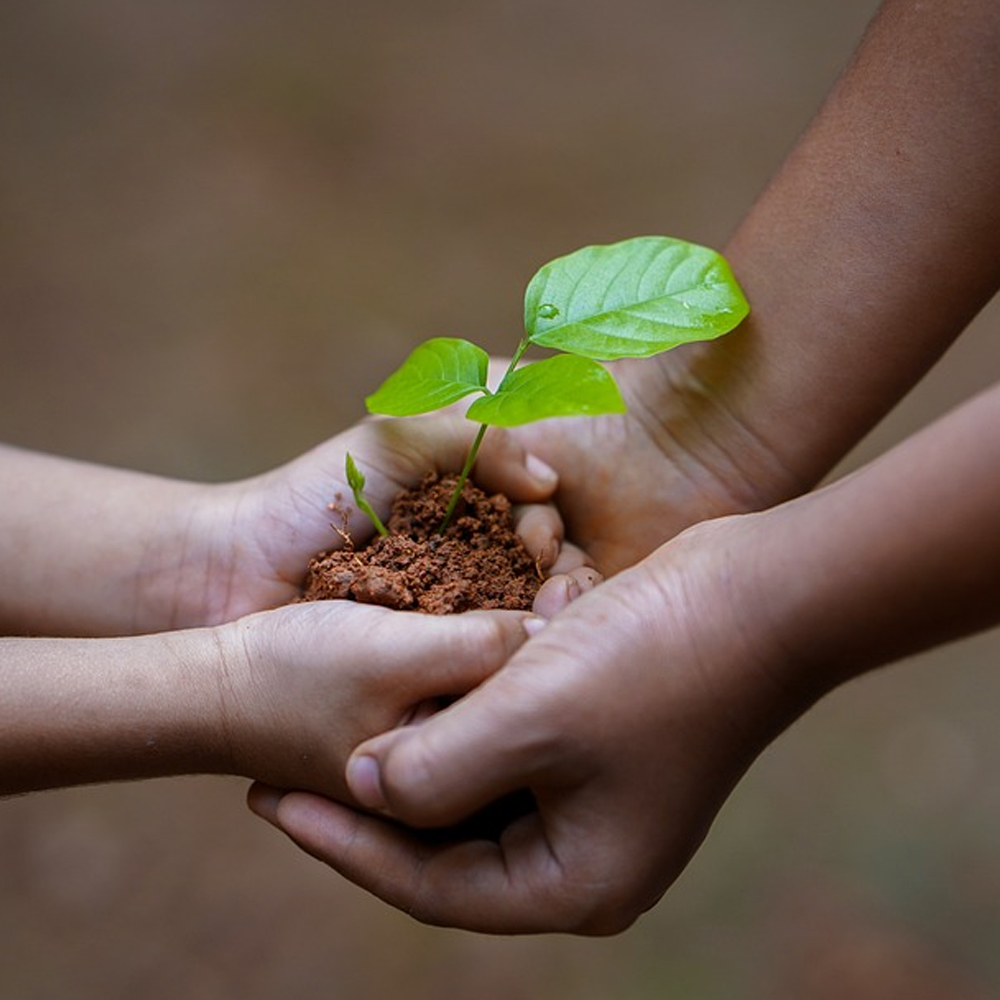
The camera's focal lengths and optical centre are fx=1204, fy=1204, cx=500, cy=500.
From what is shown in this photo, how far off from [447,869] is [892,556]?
1.22 ft

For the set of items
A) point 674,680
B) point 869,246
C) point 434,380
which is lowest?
point 674,680

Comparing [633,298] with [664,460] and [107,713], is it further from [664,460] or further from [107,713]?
[107,713]

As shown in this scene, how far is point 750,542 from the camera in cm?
76

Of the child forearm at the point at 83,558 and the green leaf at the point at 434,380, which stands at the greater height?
the green leaf at the point at 434,380

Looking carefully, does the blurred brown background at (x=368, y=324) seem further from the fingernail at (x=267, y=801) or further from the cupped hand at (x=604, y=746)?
the cupped hand at (x=604, y=746)

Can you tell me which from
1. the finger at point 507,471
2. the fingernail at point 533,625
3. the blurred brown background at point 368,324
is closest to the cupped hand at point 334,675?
the fingernail at point 533,625

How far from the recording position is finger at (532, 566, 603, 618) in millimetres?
877

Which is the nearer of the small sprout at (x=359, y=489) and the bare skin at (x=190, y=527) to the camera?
the small sprout at (x=359, y=489)

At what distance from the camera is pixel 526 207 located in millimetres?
2652

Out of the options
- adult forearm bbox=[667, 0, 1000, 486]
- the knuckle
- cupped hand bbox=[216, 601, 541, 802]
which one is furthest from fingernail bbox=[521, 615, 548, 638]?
adult forearm bbox=[667, 0, 1000, 486]

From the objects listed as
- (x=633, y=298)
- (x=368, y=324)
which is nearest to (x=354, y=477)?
(x=633, y=298)

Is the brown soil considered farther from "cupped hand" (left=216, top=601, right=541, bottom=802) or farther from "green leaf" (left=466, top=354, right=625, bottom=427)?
"green leaf" (left=466, top=354, right=625, bottom=427)

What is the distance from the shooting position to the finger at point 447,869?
81cm

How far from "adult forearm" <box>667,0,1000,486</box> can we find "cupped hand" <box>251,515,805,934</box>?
289 mm
